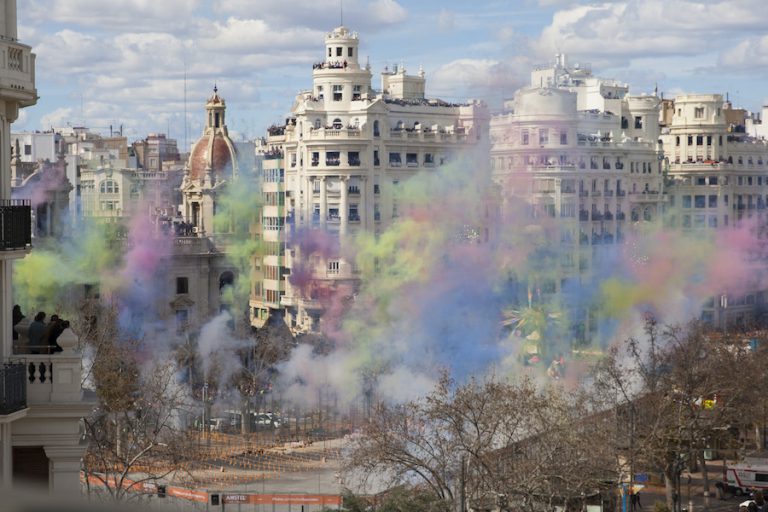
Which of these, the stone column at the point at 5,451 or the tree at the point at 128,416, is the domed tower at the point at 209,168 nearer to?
the tree at the point at 128,416

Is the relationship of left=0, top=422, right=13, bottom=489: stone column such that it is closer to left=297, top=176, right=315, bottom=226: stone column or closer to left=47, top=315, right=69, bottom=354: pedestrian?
left=47, top=315, right=69, bottom=354: pedestrian

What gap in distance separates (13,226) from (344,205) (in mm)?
80277

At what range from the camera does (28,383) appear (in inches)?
687

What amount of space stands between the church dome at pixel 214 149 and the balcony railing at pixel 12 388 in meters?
95.5

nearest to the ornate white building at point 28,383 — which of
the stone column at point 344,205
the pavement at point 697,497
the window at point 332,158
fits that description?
the pavement at point 697,497

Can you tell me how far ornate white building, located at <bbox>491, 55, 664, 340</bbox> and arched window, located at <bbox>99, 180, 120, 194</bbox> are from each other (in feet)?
108

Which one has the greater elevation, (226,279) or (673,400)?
(226,279)

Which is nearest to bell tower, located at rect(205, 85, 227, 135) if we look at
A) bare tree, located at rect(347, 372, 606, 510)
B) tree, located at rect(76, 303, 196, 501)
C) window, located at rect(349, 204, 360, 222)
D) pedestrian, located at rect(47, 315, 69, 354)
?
window, located at rect(349, 204, 360, 222)

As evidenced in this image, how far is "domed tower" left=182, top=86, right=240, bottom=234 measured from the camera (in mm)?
110562

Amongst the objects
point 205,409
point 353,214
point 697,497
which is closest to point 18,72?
point 697,497

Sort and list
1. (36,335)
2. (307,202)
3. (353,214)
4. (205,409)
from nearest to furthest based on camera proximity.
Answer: (36,335) < (205,409) < (353,214) < (307,202)

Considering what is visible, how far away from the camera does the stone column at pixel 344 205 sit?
96.8 meters

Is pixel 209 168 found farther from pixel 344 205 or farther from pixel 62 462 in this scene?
pixel 62 462

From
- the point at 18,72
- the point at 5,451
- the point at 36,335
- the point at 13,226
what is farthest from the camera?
the point at 36,335
